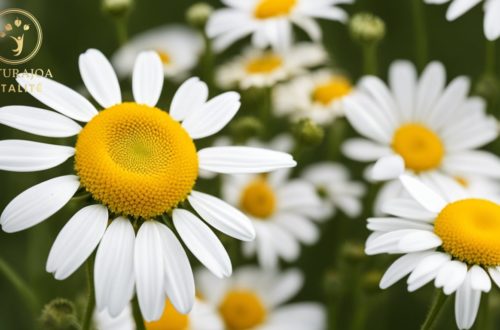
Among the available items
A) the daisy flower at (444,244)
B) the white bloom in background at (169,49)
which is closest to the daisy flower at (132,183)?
the daisy flower at (444,244)

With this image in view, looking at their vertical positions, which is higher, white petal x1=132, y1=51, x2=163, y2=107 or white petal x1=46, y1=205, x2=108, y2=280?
white petal x1=132, y1=51, x2=163, y2=107

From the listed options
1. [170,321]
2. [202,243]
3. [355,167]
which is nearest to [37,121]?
[202,243]

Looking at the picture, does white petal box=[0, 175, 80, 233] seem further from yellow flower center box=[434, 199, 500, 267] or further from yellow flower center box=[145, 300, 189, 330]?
yellow flower center box=[434, 199, 500, 267]

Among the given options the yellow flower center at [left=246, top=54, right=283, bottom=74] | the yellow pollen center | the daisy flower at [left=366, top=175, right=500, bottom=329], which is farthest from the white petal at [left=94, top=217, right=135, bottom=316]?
the yellow flower center at [left=246, top=54, right=283, bottom=74]

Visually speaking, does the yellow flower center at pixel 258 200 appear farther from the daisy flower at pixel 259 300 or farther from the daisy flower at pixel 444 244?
the daisy flower at pixel 444 244

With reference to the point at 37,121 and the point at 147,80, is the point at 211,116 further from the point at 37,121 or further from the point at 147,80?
the point at 37,121

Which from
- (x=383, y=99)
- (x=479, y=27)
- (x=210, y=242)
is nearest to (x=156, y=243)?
(x=210, y=242)
